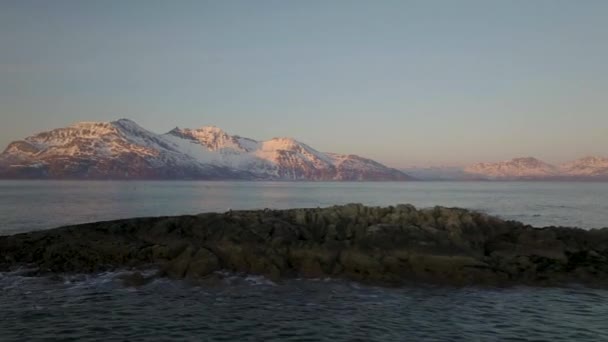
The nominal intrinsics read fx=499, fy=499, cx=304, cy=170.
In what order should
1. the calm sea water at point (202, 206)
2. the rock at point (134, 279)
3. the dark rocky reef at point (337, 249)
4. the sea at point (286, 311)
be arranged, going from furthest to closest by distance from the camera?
the calm sea water at point (202, 206) → the dark rocky reef at point (337, 249) → the rock at point (134, 279) → the sea at point (286, 311)

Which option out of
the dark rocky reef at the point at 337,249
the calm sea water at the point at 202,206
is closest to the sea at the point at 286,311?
the dark rocky reef at the point at 337,249

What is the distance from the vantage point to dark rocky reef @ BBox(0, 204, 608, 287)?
24.4m

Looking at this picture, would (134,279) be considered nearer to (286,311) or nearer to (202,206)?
(286,311)

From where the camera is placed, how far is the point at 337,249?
26.6 metres

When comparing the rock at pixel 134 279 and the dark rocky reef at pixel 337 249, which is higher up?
the dark rocky reef at pixel 337 249

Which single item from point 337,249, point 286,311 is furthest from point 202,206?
point 286,311

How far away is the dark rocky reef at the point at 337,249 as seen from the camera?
24406mm

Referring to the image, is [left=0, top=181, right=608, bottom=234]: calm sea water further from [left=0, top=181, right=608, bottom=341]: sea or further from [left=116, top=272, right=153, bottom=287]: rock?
[left=0, top=181, right=608, bottom=341]: sea

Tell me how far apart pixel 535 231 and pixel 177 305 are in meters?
21.8

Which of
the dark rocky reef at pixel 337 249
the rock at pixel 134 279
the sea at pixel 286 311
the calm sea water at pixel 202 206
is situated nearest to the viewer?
the sea at pixel 286 311

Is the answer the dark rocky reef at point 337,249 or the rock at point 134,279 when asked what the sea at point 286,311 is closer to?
the rock at point 134,279

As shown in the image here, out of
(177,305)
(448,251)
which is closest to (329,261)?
(448,251)

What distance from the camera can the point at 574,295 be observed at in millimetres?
21047

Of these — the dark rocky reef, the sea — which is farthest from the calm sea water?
the sea
